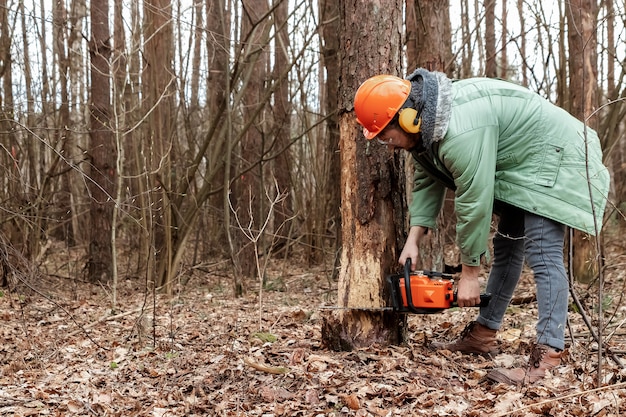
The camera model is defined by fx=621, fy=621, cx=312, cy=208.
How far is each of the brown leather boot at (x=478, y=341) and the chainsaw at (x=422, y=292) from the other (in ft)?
1.33

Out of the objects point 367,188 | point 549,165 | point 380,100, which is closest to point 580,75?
point 549,165

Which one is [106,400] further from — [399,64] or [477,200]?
[399,64]

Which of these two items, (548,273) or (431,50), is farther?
(431,50)

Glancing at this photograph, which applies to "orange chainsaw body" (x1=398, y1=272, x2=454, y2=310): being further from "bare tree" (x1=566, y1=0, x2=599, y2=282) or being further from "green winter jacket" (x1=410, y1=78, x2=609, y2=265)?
"bare tree" (x1=566, y1=0, x2=599, y2=282)

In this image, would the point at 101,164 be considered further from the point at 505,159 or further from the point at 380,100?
the point at 505,159

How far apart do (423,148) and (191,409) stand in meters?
2.07

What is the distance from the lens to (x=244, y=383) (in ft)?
12.8

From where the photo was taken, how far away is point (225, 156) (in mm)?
8453

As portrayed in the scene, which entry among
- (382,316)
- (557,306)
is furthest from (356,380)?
(557,306)

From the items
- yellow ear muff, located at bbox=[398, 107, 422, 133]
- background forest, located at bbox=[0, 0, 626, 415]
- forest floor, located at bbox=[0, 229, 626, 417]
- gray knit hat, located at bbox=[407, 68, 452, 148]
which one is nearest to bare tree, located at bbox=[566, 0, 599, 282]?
background forest, located at bbox=[0, 0, 626, 415]

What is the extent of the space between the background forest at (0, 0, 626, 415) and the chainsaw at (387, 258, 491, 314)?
294 millimetres

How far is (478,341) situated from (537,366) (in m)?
0.72

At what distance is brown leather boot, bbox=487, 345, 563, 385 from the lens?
358cm

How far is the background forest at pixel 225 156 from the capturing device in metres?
4.21
